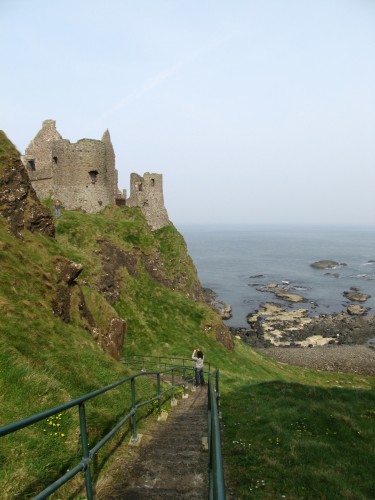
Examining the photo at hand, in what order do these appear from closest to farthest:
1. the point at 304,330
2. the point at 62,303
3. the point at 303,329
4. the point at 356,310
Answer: the point at 62,303 → the point at 304,330 → the point at 303,329 → the point at 356,310

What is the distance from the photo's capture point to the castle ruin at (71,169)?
1544 inches

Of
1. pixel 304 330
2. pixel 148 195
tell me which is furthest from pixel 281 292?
pixel 148 195

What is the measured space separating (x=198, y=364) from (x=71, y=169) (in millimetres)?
29102

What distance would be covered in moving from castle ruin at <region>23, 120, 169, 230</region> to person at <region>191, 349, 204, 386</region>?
2643 centimetres

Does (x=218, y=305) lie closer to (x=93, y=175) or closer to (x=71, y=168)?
(x=93, y=175)

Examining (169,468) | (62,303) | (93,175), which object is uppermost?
(93,175)

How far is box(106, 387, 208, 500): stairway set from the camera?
5551 mm

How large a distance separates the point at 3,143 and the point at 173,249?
1254 inches

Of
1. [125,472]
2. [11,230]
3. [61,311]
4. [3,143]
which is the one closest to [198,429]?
[125,472]

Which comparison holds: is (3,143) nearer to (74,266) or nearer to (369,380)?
(74,266)

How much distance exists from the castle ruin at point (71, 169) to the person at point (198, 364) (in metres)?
26.4

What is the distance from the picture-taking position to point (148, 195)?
5059 centimetres

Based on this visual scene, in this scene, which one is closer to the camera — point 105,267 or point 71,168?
point 105,267

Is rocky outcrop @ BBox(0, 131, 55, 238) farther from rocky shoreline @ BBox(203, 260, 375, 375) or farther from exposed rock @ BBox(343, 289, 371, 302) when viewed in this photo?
exposed rock @ BBox(343, 289, 371, 302)
